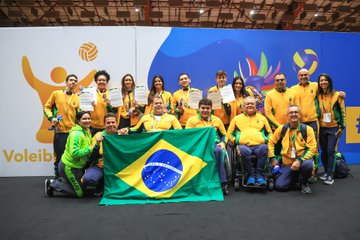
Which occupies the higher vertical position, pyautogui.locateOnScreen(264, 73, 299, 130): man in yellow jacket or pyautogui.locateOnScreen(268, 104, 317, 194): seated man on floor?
pyautogui.locateOnScreen(264, 73, 299, 130): man in yellow jacket

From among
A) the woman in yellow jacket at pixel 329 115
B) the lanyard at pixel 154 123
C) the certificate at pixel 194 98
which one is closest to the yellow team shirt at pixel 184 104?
the certificate at pixel 194 98

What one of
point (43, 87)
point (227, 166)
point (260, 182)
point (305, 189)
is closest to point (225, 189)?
point (227, 166)

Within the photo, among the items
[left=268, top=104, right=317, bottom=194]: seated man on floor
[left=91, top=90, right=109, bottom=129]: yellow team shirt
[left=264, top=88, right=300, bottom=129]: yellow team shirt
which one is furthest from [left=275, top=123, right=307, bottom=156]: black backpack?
[left=91, top=90, right=109, bottom=129]: yellow team shirt

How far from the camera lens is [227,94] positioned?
3.90m

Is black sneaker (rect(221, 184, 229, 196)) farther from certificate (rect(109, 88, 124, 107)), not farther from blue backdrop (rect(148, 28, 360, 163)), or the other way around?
blue backdrop (rect(148, 28, 360, 163))

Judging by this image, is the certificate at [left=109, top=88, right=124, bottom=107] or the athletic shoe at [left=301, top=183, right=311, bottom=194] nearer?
the athletic shoe at [left=301, top=183, right=311, bottom=194]

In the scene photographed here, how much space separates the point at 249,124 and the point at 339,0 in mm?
10221

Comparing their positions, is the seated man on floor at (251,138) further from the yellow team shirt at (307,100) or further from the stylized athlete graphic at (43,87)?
the stylized athlete graphic at (43,87)

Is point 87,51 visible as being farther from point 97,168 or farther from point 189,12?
point 189,12

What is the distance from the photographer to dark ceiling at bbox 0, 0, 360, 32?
31.0 feet

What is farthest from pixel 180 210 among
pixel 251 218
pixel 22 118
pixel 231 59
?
pixel 22 118

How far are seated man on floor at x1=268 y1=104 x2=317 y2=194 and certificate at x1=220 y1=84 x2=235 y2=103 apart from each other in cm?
78

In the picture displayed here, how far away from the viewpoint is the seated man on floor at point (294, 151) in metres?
3.41

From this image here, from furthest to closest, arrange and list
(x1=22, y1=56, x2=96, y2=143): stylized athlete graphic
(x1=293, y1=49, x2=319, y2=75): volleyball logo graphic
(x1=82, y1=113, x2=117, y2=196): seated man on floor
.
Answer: (x1=293, y1=49, x2=319, y2=75): volleyball logo graphic → (x1=22, y1=56, x2=96, y2=143): stylized athlete graphic → (x1=82, y1=113, x2=117, y2=196): seated man on floor
